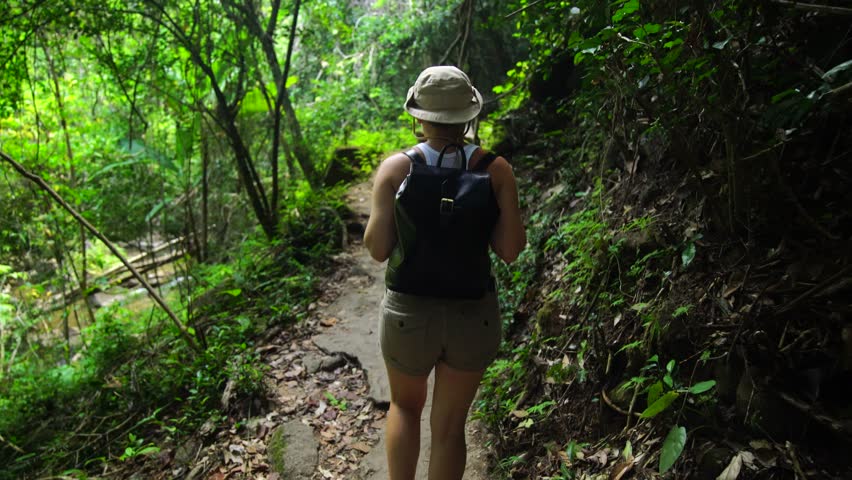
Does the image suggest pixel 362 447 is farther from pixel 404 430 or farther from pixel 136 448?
pixel 136 448

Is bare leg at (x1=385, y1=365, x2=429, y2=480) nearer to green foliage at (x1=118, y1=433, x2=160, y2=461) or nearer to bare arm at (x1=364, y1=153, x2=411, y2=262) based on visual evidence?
bare arm at (x1=364, y1=153, x2=411, y2=262)

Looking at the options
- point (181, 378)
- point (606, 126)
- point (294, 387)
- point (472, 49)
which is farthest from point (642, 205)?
point (472, 49)

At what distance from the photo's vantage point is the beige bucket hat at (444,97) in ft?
7.58

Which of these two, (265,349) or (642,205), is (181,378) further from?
(642,205)

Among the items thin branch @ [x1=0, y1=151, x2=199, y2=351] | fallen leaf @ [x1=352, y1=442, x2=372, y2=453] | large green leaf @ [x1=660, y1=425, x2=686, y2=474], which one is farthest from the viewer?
thin branch @ [x1=0, y1=151, x2=199, y2=351]

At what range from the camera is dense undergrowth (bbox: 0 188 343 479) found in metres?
4.76

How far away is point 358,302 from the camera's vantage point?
6.46 metres

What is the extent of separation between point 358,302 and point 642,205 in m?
3.64

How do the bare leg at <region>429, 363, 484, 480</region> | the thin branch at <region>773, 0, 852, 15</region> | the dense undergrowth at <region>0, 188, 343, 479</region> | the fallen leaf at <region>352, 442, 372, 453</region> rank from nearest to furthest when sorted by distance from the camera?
1. the thin branch at <region>773, 0, 852, 15</region>
2. the bare leg at <region>429, 363, 484, 480</region>
3. the fallen leaf at <region>352, 442, 372, 453</region>
4. the dense undergrowth at <region>0, 188, 343, 479</region>

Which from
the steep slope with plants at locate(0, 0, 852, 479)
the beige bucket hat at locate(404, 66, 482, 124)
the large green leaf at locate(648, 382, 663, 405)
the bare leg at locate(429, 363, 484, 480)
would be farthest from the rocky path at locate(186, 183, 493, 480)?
the beige bucket hat at locate(404, 66, 482, 124)

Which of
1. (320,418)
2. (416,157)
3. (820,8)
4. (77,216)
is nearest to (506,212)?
(416,157)

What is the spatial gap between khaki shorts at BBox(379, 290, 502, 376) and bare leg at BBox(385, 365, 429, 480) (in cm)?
14

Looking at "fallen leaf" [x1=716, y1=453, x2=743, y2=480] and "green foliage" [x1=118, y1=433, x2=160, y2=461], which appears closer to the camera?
"fallen leaf" [x1=716, y1=453, x2=743, y2=480]

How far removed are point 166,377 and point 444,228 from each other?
431cm
